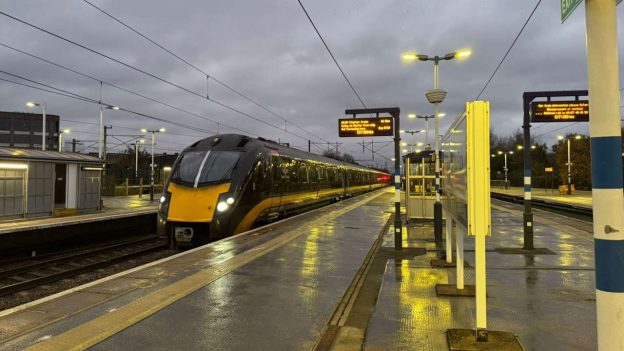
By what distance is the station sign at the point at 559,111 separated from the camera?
1074cm

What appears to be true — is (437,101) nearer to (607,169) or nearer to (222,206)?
(222,206)

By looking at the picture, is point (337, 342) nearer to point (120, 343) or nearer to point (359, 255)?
point (120, 343)

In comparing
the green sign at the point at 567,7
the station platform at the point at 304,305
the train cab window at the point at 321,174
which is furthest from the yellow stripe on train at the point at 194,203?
the train cab window at the point at 321,174

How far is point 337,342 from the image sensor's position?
460 centimetres

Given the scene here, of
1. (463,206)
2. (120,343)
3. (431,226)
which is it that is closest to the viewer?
(120,343)

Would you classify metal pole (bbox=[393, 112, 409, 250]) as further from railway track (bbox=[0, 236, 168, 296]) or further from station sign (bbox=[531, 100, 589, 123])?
railway track (bbox=[0, 236, 168, 296])

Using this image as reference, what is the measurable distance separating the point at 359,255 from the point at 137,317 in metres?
5.36

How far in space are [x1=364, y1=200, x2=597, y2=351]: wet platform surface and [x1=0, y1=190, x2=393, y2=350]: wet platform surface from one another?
0.77 meters

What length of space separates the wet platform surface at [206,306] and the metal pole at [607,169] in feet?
8.57

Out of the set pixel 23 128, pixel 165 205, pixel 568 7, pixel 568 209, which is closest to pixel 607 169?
pixel 568 7

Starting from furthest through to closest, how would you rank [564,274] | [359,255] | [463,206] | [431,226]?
1. [431,226]
2. [359,255]
3. [564,274]
4. [463,206]

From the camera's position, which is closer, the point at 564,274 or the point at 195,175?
the point at 564,274

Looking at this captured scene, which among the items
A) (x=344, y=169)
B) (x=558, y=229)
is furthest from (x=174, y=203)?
(x=344, y=169)

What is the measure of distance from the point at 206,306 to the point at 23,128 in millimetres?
90168
